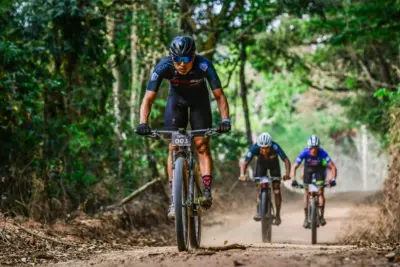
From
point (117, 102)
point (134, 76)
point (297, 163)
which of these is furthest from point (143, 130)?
point (134, 76)

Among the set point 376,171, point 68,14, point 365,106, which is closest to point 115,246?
point 68,14

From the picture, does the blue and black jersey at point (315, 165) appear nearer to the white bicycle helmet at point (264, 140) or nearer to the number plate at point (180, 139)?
the white bicycle helmet at point (264, 140)

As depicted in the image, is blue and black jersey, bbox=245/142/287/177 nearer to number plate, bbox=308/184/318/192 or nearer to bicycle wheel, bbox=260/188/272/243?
bicycle wheel, bbox=260/188/272/243

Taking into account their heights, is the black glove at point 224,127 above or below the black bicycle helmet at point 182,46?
below

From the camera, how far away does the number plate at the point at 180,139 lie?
7559mm

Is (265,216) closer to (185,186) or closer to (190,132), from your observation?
(185,186)

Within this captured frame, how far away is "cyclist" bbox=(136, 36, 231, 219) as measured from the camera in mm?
7648

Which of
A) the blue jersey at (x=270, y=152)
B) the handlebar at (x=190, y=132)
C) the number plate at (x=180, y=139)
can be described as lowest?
the blue jersey at (x=270, y=152)

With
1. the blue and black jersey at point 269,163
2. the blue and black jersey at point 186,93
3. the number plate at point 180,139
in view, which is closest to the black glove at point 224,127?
the number plate at point 180,139

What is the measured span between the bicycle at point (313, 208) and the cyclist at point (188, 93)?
605 centimetres

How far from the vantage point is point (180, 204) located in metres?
7.21

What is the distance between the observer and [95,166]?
534 inches

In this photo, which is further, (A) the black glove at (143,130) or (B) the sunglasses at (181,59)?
(B) the sunglasses at (181,59)

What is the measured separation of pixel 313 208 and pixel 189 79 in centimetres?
675
